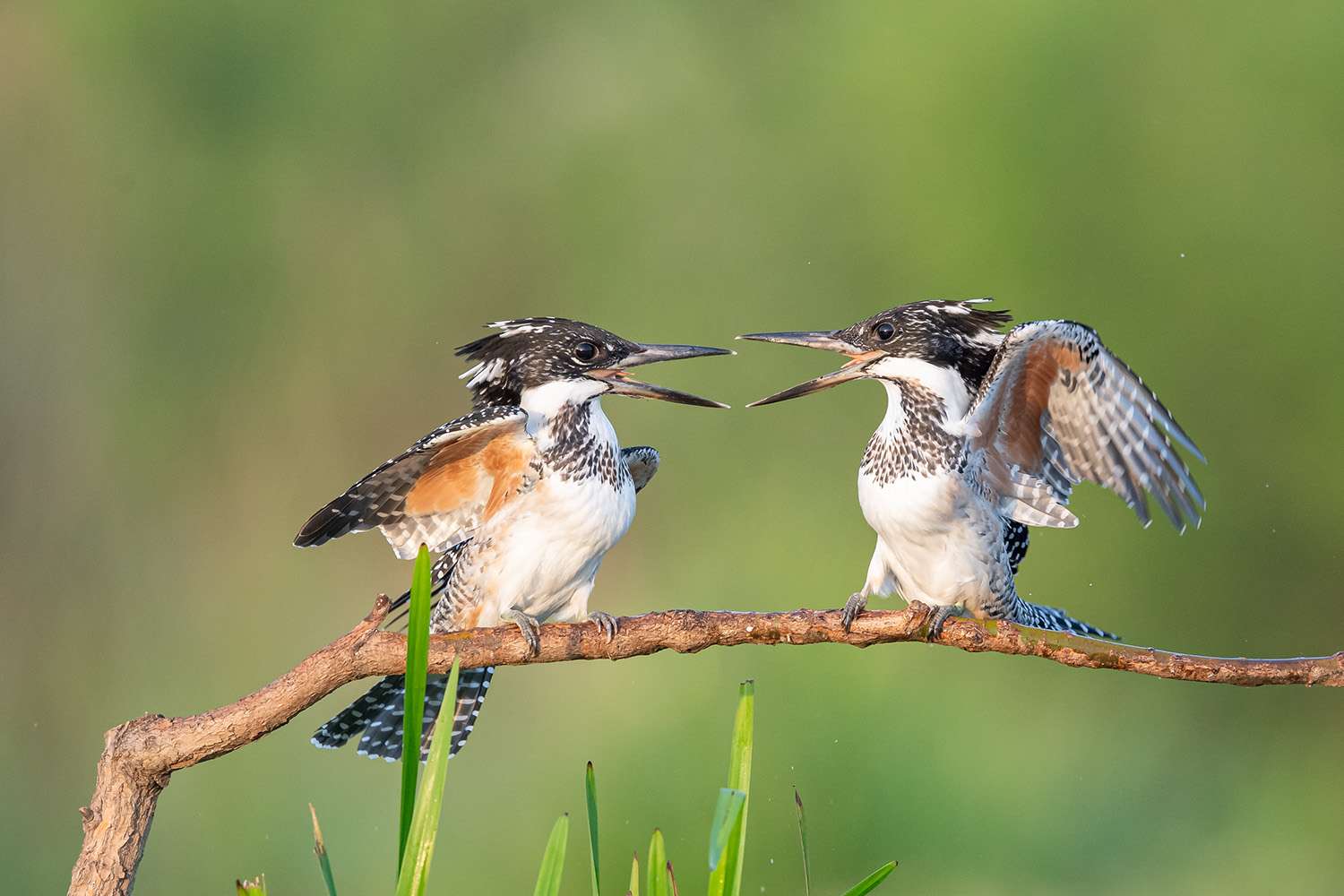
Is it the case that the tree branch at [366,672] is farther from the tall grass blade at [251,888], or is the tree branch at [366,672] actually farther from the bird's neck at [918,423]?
the bird's neck at [918,423]

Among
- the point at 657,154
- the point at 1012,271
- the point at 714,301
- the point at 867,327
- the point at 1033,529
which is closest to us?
the point at 867,327

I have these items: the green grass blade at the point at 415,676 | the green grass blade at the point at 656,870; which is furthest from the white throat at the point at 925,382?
→ the green grass blade at the point at 415,676

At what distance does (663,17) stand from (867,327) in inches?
179

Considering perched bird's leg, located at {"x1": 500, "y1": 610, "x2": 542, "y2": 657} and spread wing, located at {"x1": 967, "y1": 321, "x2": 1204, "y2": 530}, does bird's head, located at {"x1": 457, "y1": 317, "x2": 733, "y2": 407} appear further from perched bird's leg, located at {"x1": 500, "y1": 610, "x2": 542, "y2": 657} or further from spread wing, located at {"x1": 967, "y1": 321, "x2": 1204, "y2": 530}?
spread wing, located at {"x1": 967, "y1": 321, "x2": 1204, "y2": 530}

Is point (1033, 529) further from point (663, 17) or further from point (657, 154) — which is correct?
point (663, 17)

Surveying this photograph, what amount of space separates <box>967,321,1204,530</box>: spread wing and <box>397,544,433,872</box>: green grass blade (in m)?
1.17

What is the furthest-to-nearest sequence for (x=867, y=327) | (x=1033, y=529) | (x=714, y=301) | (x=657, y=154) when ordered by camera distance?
(x=657, y=154)
(x=714, y=301)
(x=1033, y=529)
(x=867, y=327)

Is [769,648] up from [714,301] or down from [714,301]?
down

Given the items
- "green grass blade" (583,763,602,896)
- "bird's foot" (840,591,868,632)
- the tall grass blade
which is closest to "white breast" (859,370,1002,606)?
"bird's foot" (840,591,868,632)

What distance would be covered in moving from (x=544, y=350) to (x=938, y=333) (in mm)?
724

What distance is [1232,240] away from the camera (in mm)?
5746

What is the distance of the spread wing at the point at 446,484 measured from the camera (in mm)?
2400

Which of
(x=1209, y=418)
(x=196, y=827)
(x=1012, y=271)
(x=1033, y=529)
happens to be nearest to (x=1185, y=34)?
(x=1012, y=271)

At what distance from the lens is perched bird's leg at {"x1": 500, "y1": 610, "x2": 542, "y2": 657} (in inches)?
85.7
